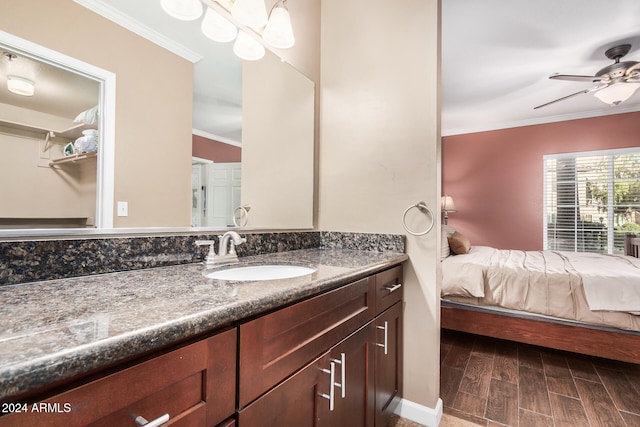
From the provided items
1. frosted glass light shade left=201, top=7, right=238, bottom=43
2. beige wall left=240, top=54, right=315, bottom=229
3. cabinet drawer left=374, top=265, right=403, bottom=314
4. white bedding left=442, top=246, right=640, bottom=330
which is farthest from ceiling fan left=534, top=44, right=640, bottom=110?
frosted glass light shade left=201, top=7, right=238, bottom=43

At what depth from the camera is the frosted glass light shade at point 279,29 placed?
1.44 meters

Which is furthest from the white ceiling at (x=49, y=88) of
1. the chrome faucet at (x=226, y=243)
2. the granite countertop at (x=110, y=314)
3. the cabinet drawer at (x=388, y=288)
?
the cabinet drawer at (x=388, y=288)

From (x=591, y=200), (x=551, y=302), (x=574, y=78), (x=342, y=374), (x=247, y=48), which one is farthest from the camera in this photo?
(x=591, y=200)

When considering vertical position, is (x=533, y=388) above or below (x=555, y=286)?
below

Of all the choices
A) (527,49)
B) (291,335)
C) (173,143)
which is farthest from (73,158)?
(527,49)

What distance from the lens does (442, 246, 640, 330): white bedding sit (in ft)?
6.46

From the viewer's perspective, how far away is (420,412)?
155 centimetres

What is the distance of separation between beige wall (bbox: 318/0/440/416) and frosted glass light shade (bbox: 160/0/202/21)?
90 cm

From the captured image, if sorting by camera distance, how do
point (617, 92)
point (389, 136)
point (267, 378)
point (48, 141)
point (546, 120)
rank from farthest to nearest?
1. point (546, 120)
2. point (617, 92)
3. point (389, 136)
4. point (48, 141)
5. point (267, 378)

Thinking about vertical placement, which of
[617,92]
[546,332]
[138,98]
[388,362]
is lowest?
[546,332]

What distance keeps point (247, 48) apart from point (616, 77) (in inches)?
130

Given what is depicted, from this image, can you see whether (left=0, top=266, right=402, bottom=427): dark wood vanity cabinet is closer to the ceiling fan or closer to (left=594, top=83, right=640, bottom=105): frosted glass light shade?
the ceiling fan

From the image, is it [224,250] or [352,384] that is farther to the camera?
[224,250]

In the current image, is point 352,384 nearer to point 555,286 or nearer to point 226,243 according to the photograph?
point 226,243
